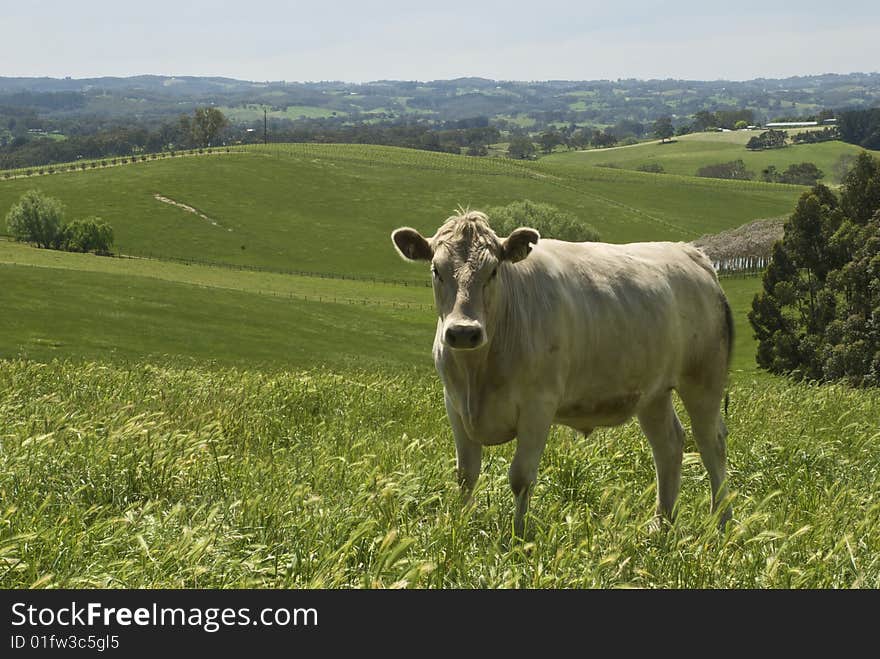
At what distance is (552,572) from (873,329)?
38.1 m

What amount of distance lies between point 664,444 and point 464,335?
11.6 feet

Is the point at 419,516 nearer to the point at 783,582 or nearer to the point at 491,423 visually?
the point at 491,423

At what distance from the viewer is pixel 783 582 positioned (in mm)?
6195

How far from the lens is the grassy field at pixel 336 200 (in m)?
123

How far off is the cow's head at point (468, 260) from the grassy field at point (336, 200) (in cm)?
10708

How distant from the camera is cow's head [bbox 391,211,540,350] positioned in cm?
755

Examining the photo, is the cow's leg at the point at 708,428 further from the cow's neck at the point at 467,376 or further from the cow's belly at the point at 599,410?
the cow's neck at the point at 467,376

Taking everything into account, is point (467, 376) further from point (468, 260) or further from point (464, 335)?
point (468, 260)

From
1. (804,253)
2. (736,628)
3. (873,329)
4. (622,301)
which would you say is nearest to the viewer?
(736,628)

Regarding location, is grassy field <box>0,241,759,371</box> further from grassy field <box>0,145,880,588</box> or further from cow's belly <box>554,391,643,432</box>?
cow's belly <box>554,391,643,432</box>

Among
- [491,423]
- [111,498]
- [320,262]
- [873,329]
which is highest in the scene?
[491,423]

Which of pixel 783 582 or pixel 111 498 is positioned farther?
pixel 111 498

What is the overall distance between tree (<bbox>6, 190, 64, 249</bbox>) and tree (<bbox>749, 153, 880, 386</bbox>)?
93.9m

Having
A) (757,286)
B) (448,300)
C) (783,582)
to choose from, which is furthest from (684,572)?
(757,286)
